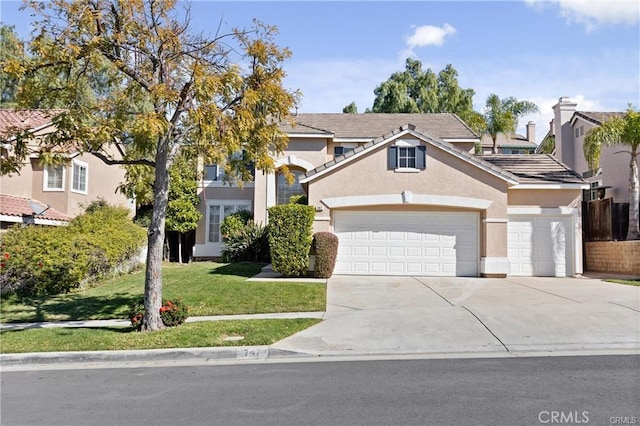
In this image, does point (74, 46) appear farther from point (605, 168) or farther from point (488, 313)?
point (605, 168)

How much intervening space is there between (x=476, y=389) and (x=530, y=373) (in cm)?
119

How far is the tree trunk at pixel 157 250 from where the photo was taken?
31.7 ft

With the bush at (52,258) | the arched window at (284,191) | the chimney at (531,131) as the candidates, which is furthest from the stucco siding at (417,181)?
the chimney at (531,131)

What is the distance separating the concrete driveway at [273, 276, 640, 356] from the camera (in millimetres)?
8383

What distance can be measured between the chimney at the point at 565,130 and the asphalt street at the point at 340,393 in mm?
25262

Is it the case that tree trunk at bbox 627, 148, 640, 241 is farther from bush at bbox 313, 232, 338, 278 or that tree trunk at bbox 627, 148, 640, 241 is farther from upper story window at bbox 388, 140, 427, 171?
bush at bbox 313, 232, 338, 278

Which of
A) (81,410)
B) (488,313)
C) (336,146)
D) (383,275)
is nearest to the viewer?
(81,410)

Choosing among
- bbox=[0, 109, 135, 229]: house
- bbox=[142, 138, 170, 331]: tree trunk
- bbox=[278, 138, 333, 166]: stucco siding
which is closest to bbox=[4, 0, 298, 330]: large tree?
bbox=[142, 138, 170, 331]: tree trunk

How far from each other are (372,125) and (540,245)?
10191mm

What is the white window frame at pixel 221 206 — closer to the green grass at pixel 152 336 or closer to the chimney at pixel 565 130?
the green grass at pixel 152 336

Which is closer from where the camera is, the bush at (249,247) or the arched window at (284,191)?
the bush at (249,247)

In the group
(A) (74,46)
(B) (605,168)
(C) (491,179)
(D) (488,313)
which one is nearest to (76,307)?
(A) (74,46)

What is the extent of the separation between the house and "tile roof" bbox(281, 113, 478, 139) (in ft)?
29.1

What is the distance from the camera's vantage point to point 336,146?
2261cm
